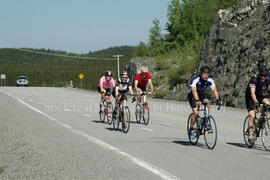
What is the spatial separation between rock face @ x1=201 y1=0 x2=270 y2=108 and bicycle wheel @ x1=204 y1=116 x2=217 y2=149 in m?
16.6

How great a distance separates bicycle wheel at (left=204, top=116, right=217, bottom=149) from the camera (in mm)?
10734

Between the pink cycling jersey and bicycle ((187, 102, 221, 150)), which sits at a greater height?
the pink cycling jersey

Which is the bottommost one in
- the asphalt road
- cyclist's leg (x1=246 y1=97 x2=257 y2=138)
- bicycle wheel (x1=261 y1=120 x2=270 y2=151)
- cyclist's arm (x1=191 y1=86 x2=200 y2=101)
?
the asphalt road

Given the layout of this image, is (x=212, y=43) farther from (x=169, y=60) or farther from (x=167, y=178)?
(x=167, y=178)

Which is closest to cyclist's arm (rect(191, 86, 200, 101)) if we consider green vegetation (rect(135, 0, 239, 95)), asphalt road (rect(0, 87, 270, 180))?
asphalt road (rect(0, 87, 270, 180))

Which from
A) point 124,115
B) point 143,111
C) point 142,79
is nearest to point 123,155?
point 124,115

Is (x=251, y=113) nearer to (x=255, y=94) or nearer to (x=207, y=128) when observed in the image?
(x=255, y=94)

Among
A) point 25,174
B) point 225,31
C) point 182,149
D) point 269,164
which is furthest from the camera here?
point 225,31

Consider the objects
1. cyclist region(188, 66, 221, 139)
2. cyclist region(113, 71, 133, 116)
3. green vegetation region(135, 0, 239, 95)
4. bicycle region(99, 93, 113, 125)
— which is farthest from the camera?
green vegetation region(135, 0, 239, 95)

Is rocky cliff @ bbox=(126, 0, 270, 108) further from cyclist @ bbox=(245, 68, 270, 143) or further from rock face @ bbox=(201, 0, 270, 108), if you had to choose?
cyclist @ bbox=(245, 68, 270, 143)

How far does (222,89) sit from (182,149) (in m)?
21.2

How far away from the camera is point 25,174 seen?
26.0 feet

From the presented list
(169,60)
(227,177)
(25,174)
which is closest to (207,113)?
(227,177)

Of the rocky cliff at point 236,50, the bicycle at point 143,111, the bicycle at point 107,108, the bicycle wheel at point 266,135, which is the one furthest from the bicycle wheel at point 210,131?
the rocky cliff at point 236,50
